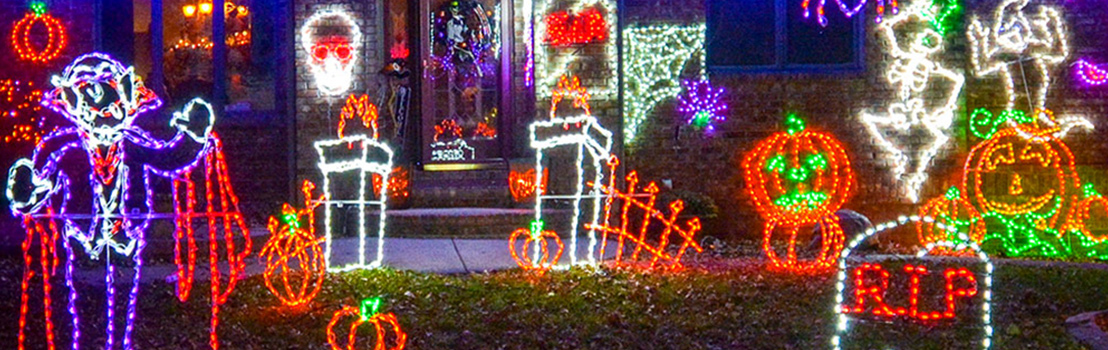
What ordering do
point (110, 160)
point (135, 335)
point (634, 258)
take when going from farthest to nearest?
point (634, 258)
point (110, 160)
point (135, 335)

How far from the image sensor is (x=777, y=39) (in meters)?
12.1

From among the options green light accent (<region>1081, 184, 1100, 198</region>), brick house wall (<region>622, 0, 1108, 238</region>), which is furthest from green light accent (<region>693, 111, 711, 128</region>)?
green light accent (<region>1081, 184, 1100, 198</region>)

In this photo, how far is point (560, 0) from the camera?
11812mm

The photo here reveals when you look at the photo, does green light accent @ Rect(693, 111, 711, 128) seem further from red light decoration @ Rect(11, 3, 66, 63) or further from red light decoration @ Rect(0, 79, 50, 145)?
red light decoration @ Rect(0, 79, 50, 145)

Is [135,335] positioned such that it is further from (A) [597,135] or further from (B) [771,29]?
(B) [771,29]

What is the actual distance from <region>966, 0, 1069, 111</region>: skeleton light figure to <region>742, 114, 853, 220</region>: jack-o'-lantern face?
1.54 meters

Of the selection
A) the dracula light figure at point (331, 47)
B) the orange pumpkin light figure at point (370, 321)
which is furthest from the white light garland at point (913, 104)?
the orange pumpkin light figure at point (370, 321)

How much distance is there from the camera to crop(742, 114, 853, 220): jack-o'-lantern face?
11977 mm

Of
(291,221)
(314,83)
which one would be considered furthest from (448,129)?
(291,221)

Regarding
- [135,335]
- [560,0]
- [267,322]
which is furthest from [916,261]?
[135,335]

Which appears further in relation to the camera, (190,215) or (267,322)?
(267,322)

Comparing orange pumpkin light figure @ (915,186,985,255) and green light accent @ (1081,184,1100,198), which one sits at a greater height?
green light accent @ (1081,184,1100,198)

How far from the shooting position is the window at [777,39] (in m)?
12.0

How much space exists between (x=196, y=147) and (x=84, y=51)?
1.34m
